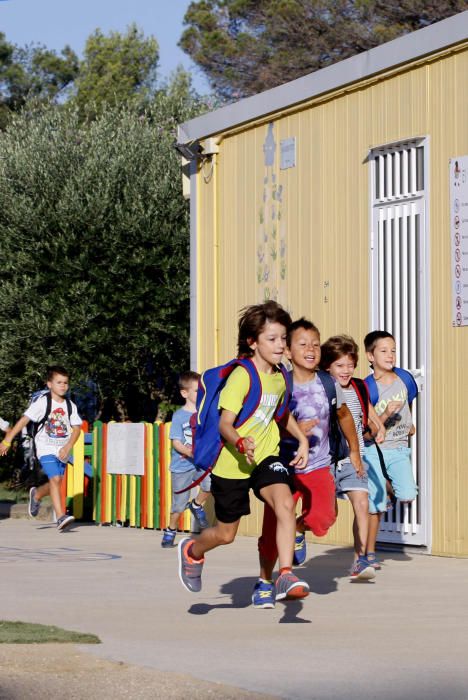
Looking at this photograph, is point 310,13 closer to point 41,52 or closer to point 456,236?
point 41,52

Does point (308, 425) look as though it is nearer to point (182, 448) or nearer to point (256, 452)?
point (256, 452)

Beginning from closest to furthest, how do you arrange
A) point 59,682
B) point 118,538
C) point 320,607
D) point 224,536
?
point 59,682
point 224,536
point 320,607
point 118,538

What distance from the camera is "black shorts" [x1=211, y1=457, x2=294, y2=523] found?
7664mm

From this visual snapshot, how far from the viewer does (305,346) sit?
8.55 m

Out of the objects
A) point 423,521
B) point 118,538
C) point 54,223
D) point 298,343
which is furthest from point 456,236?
point 54,223

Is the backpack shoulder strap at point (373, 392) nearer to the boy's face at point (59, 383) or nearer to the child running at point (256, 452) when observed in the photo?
the child running at point (256, 452)

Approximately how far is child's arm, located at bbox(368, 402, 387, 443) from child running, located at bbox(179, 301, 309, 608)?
1986 millimetres

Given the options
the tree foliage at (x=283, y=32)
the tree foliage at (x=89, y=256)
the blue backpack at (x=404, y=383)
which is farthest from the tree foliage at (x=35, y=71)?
the blue backpack at (x=404, y=383)

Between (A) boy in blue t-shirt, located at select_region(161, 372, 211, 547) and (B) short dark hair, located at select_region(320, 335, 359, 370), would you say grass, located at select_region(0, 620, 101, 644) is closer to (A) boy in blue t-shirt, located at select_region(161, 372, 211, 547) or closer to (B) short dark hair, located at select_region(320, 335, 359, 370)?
(B) short dark hair, located at select_region(320, 335, 359, 370)

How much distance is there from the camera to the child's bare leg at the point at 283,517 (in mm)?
7406

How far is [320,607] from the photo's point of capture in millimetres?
8266

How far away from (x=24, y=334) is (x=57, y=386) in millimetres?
9222

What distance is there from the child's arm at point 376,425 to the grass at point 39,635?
348 cm

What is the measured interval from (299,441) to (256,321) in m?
0.78
